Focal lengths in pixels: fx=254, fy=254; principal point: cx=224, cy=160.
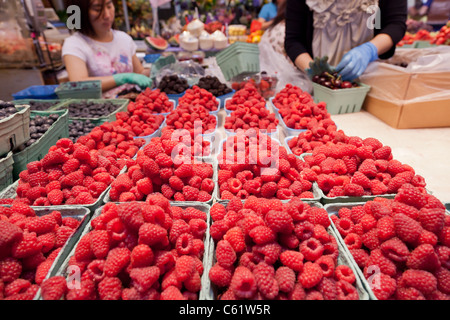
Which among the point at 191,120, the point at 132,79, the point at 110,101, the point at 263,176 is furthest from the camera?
the point at 132,79

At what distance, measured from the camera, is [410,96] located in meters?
1.94

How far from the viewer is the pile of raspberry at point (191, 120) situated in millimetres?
1688

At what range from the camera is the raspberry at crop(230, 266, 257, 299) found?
2.29 ft

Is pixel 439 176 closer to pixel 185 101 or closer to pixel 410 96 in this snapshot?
pixel 410 96

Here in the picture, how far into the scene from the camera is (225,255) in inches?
30.7

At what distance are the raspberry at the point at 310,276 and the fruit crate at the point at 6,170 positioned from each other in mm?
1436

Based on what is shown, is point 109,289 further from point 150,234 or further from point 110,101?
point 110,101

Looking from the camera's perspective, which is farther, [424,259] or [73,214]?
[73,214]

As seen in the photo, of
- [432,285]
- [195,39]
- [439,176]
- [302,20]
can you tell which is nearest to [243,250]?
[432,285]

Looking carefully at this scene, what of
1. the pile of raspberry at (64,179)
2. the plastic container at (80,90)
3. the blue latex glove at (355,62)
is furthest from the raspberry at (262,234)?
the plastic container at (80,90)

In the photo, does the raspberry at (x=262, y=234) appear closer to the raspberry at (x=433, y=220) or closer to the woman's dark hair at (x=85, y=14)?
the raspberry at (x=433, y=220)

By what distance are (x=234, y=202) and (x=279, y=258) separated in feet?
0.85

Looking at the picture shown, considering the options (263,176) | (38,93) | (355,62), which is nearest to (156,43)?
(38,93)

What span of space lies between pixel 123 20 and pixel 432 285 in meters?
6.51
